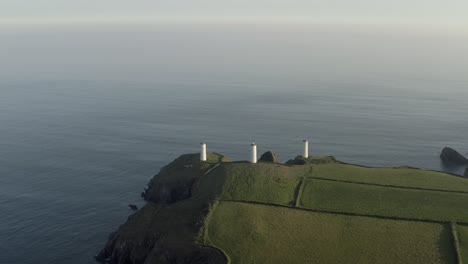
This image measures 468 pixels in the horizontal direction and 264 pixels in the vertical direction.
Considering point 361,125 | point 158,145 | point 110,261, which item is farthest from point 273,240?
point 361,125

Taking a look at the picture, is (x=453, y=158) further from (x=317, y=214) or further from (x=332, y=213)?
(x=317, y=214)

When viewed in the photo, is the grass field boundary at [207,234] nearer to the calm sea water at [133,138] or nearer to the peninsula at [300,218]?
the peninsula at [300,218]

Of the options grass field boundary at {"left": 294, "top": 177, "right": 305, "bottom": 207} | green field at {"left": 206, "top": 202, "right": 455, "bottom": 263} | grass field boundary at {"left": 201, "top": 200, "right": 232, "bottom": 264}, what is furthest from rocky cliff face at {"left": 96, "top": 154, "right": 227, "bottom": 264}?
grass field boundary at {"left": 294, "top": 177, "right": 305, "bottom": 207}

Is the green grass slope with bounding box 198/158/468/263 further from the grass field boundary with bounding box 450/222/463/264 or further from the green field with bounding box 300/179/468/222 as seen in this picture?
the grass field boundary with bounding box 450/222/463/264

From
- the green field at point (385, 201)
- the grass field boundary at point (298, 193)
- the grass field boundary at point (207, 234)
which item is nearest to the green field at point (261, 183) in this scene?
the grass field boundary at point (298, 193)

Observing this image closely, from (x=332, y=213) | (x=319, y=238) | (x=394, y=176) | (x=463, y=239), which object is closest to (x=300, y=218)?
(x=332, y=213)

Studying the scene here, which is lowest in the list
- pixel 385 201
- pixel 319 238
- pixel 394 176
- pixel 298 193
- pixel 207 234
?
pixel 319 238

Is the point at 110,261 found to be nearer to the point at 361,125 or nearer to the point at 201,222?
the point at 201,222
